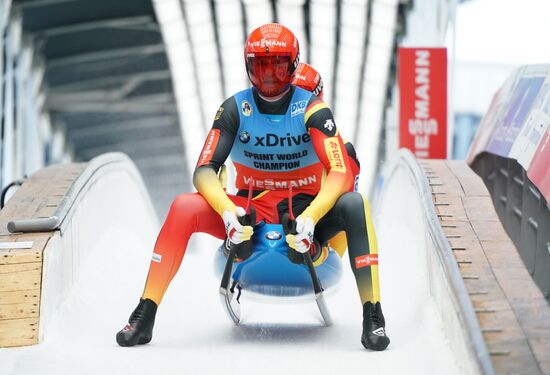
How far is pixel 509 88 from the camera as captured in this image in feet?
32.5

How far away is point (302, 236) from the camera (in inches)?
215

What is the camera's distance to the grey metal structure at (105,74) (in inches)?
786

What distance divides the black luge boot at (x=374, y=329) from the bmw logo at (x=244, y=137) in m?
1.16

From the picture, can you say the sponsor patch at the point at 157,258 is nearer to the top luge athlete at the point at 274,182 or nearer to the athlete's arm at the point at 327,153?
the top luge athlete at the point at 274,182

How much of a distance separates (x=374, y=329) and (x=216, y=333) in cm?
117

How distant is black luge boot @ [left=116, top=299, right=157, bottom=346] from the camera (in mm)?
5527

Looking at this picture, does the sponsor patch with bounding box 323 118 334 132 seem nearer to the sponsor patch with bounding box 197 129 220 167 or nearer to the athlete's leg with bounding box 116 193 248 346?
the sponsor patch with bounding box 197 129 220 167

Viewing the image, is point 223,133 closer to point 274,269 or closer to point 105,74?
point 274,269

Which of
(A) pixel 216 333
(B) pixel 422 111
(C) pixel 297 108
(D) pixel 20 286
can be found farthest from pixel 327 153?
(B) pixel 422 111

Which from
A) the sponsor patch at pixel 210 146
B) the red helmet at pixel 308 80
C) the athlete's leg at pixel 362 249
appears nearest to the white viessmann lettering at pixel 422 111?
the red helmet at pixel 308 80

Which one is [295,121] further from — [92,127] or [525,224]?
[92,127]

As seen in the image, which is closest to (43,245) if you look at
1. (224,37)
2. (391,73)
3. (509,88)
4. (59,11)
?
(509,88)

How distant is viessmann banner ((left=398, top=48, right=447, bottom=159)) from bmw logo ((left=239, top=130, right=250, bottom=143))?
25.2 feet

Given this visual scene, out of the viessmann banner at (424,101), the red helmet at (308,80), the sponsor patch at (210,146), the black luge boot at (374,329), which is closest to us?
the black luge boot at (374,329)
